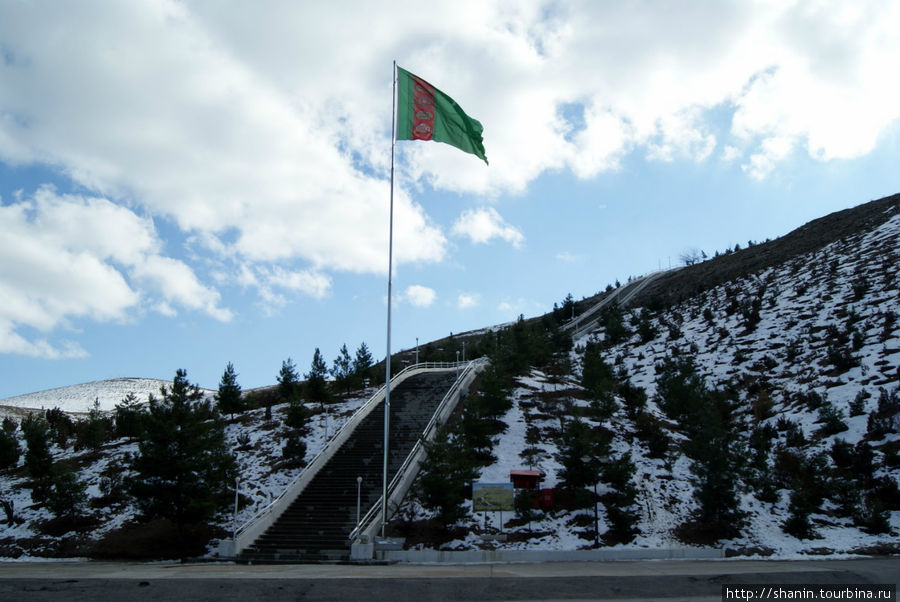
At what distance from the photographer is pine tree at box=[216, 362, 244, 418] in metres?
36.5

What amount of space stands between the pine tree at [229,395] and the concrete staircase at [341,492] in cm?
940

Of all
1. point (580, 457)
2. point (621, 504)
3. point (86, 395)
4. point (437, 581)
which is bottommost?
point (437, 581)

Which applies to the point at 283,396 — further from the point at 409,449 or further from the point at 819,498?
the point at 819,498

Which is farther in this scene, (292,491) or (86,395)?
(86,395)

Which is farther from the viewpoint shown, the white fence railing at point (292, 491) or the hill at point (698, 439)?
the hill at point (698, 439)

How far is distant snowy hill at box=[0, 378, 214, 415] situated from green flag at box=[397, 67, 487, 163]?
7225 centimetres

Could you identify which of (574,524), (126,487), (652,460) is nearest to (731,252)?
(652,460)

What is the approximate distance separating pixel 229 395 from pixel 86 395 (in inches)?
2728

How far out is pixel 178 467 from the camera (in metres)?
21.4

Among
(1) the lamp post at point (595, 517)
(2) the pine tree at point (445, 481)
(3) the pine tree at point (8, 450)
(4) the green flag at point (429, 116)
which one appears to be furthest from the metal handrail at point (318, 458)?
(3) the pine tree at point (8, 450)

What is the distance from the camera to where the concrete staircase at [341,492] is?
69.7 ft

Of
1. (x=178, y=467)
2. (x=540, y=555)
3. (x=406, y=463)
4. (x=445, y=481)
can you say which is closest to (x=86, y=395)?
(x=178, y=467)

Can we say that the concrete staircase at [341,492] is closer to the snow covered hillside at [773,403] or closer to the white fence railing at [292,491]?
the white fence railing at [292,491]

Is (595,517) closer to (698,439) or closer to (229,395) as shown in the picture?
(698,439)
